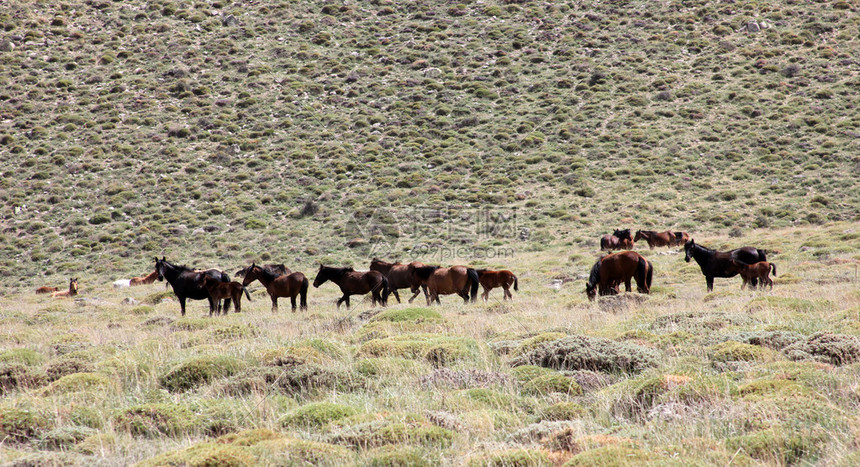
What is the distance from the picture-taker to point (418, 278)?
22.3 meters

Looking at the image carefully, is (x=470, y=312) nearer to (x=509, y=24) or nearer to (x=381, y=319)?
(x=381, y=319)

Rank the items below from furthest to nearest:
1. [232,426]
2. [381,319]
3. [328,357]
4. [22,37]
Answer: [22,37]
[381,319]
[328,357]
[232,426]

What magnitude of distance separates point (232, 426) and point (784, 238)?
108 feet

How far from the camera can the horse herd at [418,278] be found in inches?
723

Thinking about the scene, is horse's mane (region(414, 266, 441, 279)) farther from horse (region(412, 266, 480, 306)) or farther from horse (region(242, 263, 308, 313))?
horse (region(242, 263, 308, 313))

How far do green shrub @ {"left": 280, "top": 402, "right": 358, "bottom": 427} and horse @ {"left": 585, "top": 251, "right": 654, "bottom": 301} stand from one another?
41.3 feet

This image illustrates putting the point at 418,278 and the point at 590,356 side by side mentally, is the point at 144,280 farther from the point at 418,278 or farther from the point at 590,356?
the point at 590,356

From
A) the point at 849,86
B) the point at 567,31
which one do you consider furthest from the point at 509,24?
the point at 849,86

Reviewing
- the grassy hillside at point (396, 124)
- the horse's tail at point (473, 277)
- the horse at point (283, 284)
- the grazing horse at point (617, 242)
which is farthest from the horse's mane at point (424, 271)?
the grassy hillside at point (396, 124)

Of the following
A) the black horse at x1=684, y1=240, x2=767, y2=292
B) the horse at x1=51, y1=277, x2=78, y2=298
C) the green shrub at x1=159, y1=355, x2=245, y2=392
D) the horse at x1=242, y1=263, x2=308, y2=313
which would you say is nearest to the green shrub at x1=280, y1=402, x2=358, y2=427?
the green shrub at x1=159, y1=355, x2=245, y2=392

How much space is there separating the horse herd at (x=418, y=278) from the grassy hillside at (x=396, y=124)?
16997mm

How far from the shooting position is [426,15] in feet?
221

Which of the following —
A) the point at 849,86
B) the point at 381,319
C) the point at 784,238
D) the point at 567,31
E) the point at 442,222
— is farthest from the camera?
the point at 567,31

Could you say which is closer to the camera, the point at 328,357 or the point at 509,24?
the point at 328,357
